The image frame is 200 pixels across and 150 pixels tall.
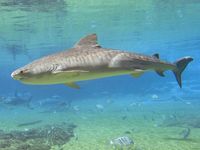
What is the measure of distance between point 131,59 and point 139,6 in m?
28.0

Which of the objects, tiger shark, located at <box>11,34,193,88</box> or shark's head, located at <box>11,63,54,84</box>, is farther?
tiger shark, located at <box>11,34,193,88</box>

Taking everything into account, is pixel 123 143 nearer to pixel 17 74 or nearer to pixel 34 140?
pixel 34 140

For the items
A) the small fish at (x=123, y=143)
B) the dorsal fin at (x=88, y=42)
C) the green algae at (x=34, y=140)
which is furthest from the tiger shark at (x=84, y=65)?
the green algae at (x=34, y=140)

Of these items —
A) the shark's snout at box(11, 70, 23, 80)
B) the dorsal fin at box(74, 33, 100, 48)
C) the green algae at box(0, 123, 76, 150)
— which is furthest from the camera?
the green algae at box(0, 123, 76, 150)

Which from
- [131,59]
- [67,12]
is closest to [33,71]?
[131,59]

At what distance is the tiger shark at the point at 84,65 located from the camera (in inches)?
198

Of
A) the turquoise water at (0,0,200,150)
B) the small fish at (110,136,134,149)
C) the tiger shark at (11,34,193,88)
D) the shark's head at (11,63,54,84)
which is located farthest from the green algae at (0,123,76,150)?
the shark's head at (11,63,54,84)

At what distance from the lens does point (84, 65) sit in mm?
5309

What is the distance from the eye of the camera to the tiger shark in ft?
16.5

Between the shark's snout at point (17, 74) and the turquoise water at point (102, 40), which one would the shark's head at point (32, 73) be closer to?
the shark's snout at point (17, 74)

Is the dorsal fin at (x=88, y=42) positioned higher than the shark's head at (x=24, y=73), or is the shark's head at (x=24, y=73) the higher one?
the dorsal fin at (x=88, y=42)

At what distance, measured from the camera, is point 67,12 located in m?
33.0

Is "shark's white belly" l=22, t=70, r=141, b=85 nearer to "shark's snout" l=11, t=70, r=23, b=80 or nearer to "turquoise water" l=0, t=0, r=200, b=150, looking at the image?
"shark's snout" l=11, t=70, r=23, b=80

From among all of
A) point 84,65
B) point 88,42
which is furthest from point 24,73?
point 88,42
